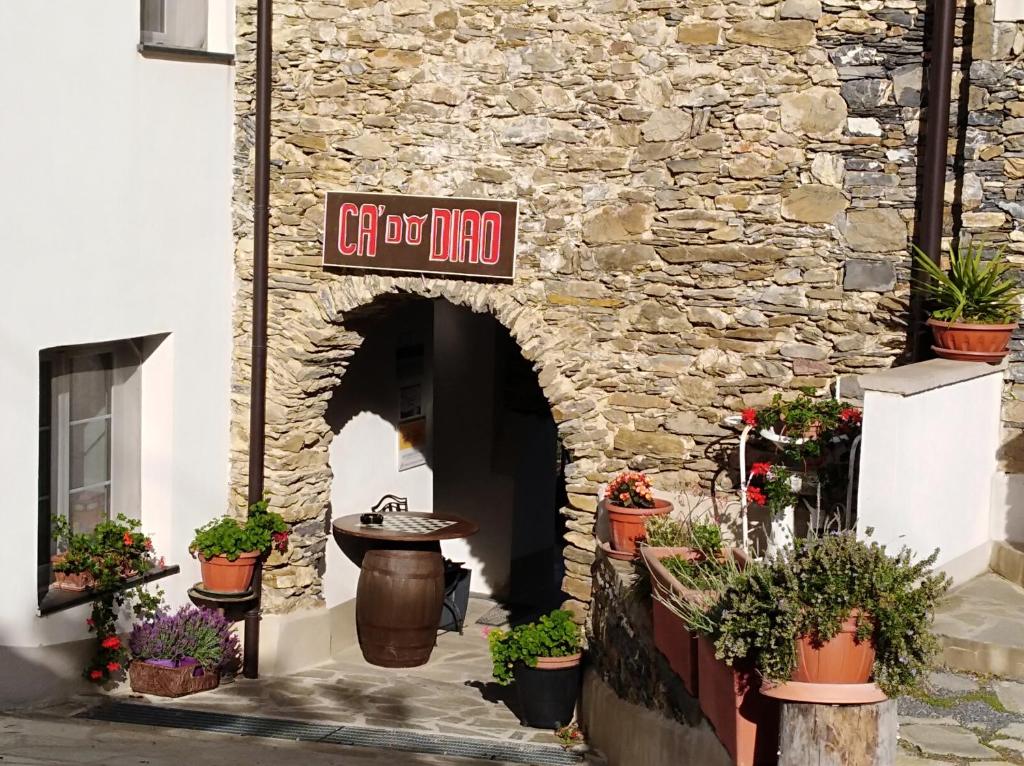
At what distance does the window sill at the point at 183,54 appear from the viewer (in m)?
8.03

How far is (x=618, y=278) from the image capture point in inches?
317

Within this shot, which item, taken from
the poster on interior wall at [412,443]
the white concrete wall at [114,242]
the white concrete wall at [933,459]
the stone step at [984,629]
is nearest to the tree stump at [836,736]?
the stone step at [984,629]

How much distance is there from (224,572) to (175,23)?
340 cm

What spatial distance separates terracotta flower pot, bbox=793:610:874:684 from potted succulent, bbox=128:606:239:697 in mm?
4829

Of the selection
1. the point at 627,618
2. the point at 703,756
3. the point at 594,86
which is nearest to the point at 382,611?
the point at 627,618

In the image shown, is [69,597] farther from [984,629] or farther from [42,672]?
[984,629]

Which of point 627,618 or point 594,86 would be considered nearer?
point 627,618

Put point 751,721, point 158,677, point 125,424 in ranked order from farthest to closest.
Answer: point 125,424 → point 158,677 → point 751,721

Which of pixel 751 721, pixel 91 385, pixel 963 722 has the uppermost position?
pixel 91 385

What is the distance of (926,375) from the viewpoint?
648cm

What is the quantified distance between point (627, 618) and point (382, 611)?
288 cm

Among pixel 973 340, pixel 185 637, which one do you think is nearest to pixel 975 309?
pixel 973 340

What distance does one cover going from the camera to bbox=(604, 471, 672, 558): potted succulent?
25.0ft

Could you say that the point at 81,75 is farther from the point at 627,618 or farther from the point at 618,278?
the point at 627,618
